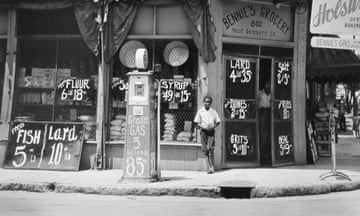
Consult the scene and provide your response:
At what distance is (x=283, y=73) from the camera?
12625mm

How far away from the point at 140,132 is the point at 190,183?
1473mm

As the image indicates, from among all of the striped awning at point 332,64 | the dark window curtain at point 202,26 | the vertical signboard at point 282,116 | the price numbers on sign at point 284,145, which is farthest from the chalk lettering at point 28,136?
the striped awning at point 332,64

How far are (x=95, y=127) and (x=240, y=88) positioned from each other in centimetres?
376

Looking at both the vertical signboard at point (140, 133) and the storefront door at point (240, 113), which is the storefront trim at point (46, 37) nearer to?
the vertical signboard at point (140, 133)

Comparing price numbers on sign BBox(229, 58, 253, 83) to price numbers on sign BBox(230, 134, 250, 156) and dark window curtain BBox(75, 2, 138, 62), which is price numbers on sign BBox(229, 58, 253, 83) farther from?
dark window curtain BBox(75, 2, 138, 62)

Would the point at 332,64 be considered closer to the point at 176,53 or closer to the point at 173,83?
the point at 176,53

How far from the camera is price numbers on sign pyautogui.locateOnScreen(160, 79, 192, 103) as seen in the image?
11516 millimetres

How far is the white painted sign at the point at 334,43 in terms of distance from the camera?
963 centimetres

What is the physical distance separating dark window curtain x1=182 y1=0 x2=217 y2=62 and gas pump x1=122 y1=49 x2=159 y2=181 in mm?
1879

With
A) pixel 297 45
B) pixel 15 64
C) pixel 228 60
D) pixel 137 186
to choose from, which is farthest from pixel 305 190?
pixel 15 64

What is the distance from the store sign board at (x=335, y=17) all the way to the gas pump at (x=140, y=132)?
11.8 feet

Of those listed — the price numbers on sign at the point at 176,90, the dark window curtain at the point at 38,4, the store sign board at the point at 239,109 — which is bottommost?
the store sign board at the point at 239,109

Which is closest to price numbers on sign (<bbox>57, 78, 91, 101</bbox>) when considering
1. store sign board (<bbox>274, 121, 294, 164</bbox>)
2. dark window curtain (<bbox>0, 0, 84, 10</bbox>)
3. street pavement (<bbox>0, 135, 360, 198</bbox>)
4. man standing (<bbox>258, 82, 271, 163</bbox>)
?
dark window curtain (<bbox>0, 0, 84, 10</bbox>)

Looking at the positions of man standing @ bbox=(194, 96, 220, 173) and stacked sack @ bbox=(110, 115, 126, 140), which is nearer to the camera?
man standing @ bbox=(194, 96, 220, 173)
